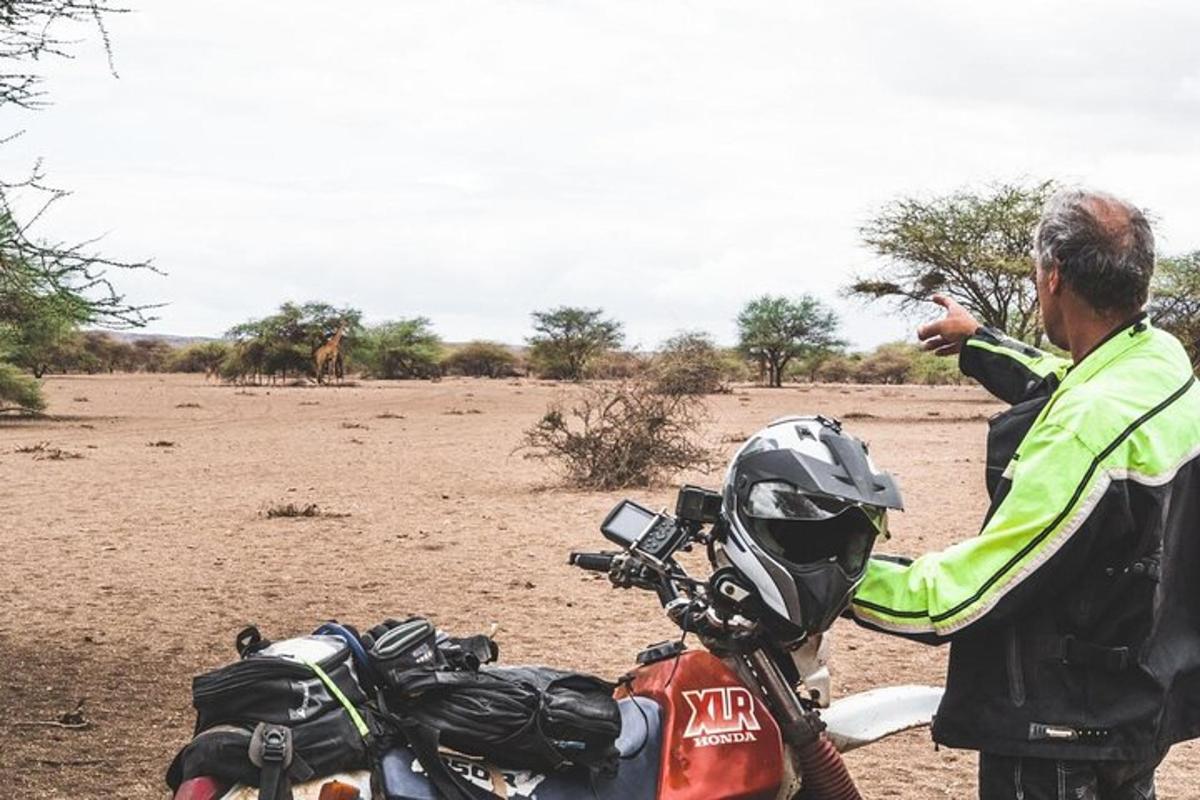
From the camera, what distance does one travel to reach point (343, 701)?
2578mm

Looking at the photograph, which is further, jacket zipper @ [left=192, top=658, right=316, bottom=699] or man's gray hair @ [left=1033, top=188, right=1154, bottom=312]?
man's gray hair @ [left=1033, top=188, right=1154, bottom=312]

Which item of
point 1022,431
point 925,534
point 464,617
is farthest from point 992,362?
point 925,534

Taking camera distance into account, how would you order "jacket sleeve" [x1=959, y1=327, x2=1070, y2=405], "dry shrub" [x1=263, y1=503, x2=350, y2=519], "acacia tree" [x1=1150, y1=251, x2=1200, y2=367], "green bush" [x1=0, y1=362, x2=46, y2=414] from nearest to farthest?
"jacket sleeve" [x1=959, y1=327, x2=1070, y2=405]
"dry shrub" [x1=263, y1=503, x2=350, y2=519]
"green bush" [x1=0, y1=362, x2=46, y2=414]
"acacia tree" [x1=1150, y1=251, x2=1200, y2=367]

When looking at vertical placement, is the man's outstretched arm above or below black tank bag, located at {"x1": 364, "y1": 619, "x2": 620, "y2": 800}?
above

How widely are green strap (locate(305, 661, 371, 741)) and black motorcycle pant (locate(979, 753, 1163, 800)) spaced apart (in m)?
1.27

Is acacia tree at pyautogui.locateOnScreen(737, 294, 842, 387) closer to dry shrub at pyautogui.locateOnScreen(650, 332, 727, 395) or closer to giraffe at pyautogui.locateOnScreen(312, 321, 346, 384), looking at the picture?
giraffe at pyautogui.locateOnScreen(312, 321, 346, 384)

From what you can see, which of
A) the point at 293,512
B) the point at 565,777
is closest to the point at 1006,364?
the point at 565,777

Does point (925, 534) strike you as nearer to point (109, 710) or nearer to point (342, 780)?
point (109, 710)

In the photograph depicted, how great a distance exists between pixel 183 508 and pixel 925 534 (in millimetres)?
7998

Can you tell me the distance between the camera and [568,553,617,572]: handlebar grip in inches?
113

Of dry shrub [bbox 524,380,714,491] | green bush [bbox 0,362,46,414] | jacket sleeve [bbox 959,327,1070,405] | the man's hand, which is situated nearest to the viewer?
jacket sleeve [bbox 959,327,1070,405]

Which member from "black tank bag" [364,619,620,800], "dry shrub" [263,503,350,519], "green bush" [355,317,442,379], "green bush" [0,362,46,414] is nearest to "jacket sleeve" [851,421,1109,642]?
"black tank bag" [364,619,620,800]

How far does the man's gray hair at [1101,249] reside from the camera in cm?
279

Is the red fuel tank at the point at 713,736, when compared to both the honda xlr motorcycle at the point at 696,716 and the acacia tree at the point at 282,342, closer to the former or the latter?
the honda xlr motorcycle at the point at 696,716
